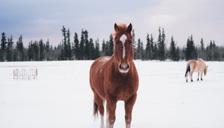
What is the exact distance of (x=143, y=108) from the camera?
10406 millimetres

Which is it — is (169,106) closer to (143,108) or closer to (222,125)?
(143,108)

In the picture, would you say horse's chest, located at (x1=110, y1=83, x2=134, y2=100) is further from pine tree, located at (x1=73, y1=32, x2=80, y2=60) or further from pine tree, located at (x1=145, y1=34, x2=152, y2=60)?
pine tree, located at (x1=145, y1=34, x2=152, y2=60)

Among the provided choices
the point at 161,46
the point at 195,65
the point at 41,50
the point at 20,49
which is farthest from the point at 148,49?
the point at 195,65

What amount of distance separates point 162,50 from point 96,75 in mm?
76720

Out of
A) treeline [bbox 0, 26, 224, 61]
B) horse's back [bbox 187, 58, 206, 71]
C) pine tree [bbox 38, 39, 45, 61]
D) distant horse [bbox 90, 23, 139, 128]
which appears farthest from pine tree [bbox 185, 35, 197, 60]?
distant horse [bbox 90, 23, 139, 128]

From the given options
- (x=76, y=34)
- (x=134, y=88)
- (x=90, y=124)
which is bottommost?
(x=90, y=124)

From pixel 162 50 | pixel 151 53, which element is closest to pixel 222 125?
pixel 162 50

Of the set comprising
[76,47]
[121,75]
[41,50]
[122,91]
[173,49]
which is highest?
[76,47]

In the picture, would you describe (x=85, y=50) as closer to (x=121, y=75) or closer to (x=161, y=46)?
(x=161, y=46)

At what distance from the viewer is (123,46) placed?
4992 mm

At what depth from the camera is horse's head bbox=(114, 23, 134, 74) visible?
192 inches

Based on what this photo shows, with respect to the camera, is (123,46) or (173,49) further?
(173,49)

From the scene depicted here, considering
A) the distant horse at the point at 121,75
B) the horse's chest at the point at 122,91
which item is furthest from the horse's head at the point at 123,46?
the horse's chest at the point at 122,91

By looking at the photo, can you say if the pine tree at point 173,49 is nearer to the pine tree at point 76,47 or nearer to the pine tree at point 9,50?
the pine tree at point 76,47
